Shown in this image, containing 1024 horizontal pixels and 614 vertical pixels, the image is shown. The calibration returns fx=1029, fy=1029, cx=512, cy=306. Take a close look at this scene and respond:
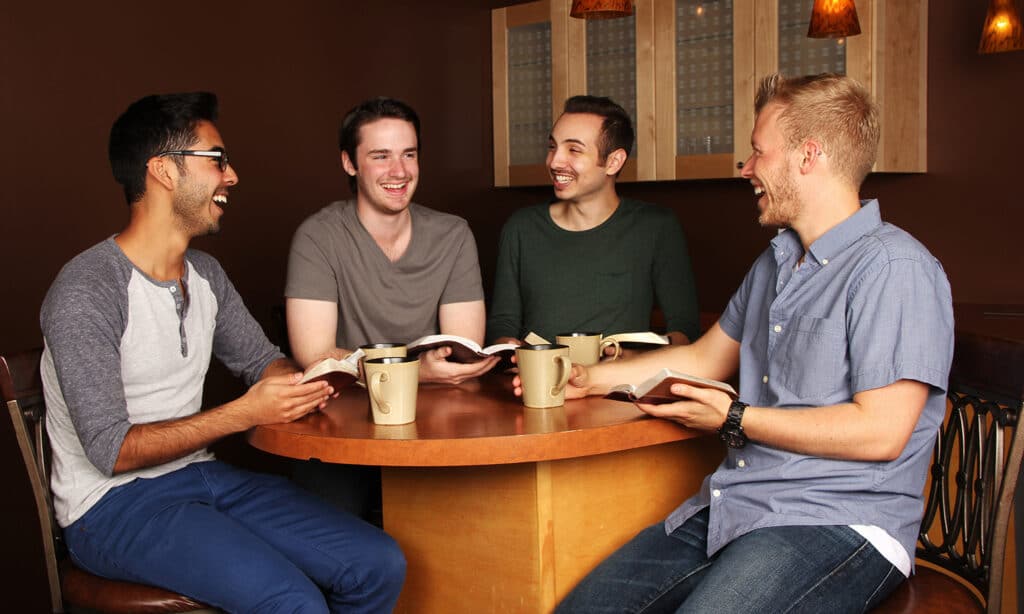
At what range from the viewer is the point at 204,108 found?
7.11 feet

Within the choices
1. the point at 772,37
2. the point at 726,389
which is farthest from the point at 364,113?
the point at 772,37

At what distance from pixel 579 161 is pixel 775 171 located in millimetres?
1137

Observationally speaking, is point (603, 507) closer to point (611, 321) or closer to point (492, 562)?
point (492, 562)

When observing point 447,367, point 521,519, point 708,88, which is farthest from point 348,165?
point 708,88

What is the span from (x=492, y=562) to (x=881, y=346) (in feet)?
2.63

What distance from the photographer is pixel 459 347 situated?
6.57 feet

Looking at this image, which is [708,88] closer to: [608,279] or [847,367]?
[608,279]

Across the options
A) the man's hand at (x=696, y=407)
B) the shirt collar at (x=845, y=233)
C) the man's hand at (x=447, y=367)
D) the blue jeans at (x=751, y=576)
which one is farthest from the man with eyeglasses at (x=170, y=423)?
the shirt collar at (x=845, y=233)

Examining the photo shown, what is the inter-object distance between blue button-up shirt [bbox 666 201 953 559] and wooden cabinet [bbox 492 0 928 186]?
2.22 metres

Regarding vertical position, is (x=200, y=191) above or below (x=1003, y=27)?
below

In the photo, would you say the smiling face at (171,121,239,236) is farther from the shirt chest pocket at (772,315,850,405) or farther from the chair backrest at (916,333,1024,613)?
the chair backrest at (916,333,1024,613)

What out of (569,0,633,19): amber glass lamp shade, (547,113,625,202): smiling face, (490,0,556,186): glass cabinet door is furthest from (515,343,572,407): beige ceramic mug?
(490,0,556,186): glass cabinet door

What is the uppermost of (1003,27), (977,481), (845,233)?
(1003,27)

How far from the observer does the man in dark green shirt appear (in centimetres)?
288
